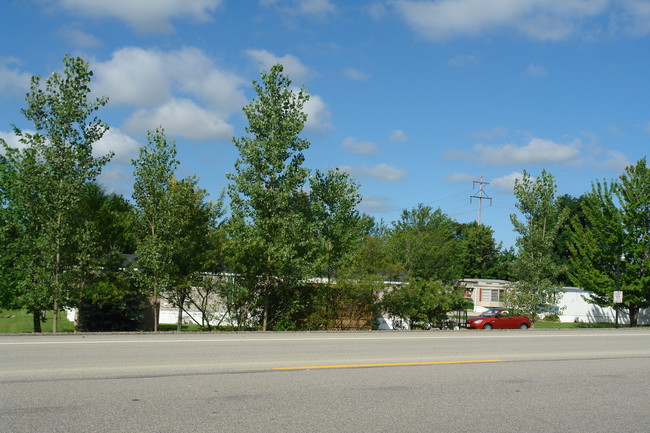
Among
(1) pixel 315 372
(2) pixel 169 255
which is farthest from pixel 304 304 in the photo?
(1) pixel 315 372

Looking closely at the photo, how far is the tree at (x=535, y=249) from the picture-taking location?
124 ft

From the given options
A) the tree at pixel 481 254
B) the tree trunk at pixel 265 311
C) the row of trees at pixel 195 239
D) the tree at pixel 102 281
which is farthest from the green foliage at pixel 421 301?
the tree at pixel 481 254

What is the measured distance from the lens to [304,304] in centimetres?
2534

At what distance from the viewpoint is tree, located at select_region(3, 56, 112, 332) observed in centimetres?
2041

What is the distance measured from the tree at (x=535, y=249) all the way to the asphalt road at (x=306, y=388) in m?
24.9

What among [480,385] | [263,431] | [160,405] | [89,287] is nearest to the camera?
[263,431]

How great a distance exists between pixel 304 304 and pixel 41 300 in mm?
10023

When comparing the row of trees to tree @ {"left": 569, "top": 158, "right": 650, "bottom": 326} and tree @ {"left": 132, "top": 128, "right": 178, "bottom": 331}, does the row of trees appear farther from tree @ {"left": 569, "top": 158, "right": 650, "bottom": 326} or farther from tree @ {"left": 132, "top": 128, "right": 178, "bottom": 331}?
tree @ {"left": 569, "top": 158, "right": 650, "bottom": 326}

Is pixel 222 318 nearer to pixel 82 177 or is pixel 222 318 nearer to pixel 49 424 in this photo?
pixel 82 177

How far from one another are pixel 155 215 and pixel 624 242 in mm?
Result: 31960

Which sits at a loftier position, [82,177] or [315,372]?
[82,177]

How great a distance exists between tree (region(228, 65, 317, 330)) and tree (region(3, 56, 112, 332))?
18.8ft

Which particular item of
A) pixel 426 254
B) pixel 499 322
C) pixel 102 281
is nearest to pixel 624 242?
pixel 499 322

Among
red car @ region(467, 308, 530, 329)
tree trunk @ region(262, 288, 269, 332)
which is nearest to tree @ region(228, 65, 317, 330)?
tree trunk @ region(262, 288, 269, 332)
